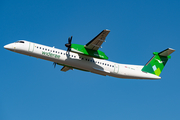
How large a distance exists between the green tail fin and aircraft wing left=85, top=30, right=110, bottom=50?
705 centimetres

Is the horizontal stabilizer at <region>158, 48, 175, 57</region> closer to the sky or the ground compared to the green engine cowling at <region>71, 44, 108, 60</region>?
closer to the sky

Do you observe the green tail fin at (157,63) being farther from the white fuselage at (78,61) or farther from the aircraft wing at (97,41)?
the aircraft wing at (97,41)

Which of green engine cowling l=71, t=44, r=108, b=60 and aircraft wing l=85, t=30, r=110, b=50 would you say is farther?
green engine cowling l=71, t=44, r=108, b=60

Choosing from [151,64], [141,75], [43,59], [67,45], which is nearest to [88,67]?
[67,45]

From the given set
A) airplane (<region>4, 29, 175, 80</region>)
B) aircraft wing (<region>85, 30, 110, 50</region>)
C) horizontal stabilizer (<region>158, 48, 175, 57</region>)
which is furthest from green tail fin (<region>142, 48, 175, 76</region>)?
aircraft wing (<region>85, 30, 110, 50</region>)

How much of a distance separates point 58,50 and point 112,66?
6508mm

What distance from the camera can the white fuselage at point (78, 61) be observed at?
71.5 ft

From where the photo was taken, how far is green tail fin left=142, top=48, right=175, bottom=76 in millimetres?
24812

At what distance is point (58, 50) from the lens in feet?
72.9

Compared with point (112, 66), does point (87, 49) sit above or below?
above

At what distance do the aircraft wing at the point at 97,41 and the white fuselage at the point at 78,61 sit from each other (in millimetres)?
1351

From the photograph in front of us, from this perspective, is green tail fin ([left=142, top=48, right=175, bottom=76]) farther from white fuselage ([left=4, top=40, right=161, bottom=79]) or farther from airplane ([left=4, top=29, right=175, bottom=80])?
white fuselage ([left=4, top=40, right=161, bottom=79])

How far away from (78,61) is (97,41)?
3.16 m

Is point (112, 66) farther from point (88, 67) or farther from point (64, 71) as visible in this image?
point (64, 71)
